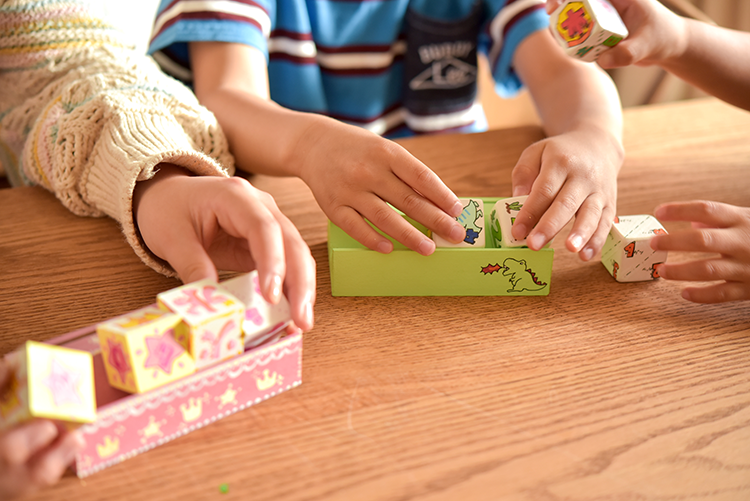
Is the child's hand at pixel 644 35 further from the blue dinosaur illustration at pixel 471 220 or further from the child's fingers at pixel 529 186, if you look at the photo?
the blue dinosaur illustration at pixel 471 220

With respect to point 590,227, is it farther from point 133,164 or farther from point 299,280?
point 133,164

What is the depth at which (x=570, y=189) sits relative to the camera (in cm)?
67

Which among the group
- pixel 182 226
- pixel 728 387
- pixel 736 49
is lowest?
pixel 728 387

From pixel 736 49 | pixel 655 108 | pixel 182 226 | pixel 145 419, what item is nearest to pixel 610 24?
pixel 736 49

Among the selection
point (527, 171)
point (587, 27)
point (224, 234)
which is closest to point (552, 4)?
point (587, 27)

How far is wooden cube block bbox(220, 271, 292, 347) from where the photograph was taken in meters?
0.45

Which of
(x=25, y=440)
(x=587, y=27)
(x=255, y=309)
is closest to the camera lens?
(x=25, y=440)

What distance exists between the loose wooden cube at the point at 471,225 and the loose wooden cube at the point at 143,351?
0.98 ft

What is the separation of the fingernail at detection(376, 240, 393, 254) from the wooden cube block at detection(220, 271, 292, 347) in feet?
0.48

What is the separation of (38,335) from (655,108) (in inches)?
42.7

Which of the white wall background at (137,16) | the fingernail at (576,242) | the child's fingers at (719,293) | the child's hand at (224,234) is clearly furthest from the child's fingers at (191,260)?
the white wall background at (137,16)

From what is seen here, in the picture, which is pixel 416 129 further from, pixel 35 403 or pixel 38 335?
pixel 35 403

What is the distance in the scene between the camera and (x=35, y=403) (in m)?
0.35

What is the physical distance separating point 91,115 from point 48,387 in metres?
0.42
